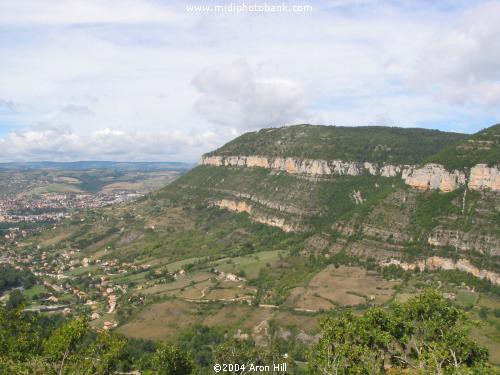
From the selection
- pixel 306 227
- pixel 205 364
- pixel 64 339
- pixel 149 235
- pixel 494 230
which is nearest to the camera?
pixel 64 339

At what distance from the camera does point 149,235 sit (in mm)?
164750

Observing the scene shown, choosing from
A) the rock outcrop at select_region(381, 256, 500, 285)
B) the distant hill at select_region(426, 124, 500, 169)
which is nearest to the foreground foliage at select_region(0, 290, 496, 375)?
the rock outcrop at select_region(381, 256, 500, 285)

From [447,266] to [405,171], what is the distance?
1938 inches

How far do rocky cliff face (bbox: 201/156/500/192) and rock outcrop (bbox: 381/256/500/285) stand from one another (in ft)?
67.2

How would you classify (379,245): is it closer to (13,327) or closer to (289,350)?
(289,350)

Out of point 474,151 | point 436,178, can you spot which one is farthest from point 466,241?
point 474,151

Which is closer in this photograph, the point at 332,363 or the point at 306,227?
the point at 332,363

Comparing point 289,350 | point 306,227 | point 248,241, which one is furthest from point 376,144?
point 289,350

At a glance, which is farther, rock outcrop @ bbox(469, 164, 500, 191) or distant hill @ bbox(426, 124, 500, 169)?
distant hill @ bbox(426, 124, 500, 169)

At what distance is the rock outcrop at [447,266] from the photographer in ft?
299

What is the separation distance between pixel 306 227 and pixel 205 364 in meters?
80.3

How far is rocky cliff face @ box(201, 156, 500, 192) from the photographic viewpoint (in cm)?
10588

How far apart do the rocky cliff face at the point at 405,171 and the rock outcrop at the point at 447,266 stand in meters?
20.5

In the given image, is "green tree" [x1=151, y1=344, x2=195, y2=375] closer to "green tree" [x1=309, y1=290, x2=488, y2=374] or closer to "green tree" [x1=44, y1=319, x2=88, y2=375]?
"green tree" [x1=44, y1=319, x2=88, y2=375]
